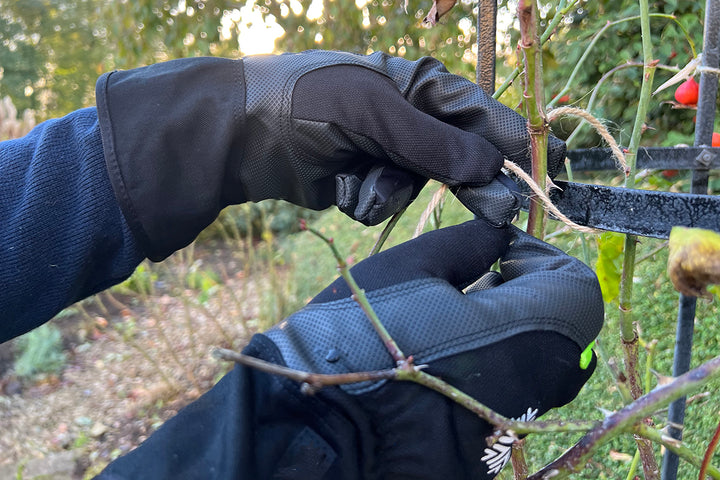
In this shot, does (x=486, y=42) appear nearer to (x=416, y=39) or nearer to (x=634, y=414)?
(x=634, y=414)

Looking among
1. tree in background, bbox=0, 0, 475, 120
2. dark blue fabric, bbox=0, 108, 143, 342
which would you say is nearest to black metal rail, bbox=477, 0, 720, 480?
dark blue fabric, bbox=0, 108, 143, 342

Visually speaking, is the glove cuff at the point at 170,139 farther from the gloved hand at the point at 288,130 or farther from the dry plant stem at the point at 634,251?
the dry plant stem at the point at 634,251

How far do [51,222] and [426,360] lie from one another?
1.78ft

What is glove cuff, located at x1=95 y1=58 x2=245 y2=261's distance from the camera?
751mm

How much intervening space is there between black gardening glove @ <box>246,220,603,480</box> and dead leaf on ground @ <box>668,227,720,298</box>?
20cm

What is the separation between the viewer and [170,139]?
0.77 m

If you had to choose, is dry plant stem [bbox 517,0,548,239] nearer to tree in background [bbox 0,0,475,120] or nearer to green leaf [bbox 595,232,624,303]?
green leaf [bbox 595,232,624,303]

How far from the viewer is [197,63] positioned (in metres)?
0.81

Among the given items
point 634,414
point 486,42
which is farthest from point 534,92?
point 634,414

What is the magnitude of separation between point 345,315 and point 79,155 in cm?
47

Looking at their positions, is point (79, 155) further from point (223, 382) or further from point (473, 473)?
point (473, 473)

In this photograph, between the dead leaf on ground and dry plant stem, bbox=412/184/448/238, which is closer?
the dead leaf on ground

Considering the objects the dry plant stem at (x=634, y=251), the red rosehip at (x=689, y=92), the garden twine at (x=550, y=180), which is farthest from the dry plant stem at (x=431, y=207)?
the red rosehip at (x=689, y=92)

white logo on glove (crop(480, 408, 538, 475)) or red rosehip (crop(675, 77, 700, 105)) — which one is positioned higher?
red rosehip (crop(675, 77, 700, 105))
